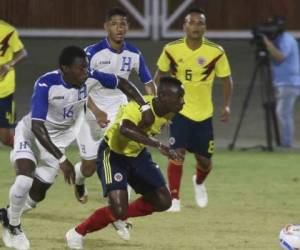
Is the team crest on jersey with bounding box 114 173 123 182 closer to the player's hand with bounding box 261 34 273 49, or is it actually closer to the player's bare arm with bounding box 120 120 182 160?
the player's bare arm with bounding box 120 120 182 160

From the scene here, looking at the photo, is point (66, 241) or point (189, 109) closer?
point (66, 241)

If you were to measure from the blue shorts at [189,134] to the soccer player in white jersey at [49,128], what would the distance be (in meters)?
1.92

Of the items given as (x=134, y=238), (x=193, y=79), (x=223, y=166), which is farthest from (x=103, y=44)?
(x=223, y=166)

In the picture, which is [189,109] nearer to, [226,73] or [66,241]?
[226,73]

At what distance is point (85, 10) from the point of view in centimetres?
2473

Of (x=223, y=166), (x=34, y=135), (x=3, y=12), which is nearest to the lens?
(x=34, y=135)

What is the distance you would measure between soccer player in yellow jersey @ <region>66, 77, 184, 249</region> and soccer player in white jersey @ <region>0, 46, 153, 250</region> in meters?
0.15

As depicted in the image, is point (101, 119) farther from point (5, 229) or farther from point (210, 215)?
point (5, 229)

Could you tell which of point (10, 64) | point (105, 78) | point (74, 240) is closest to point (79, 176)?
point (105, 78)

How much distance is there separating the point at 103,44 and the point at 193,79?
3.32ft

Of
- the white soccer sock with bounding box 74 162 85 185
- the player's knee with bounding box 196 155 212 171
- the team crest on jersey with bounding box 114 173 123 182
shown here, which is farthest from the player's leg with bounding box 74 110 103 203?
the team crest on jersey with bounding box 114 173 123 182

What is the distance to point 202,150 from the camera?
1289 cm

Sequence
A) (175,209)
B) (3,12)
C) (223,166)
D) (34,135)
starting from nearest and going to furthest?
1. (34,135)
2. (175,209)
3. (223,166)
4. (3,12)

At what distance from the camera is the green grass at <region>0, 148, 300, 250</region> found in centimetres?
1078
